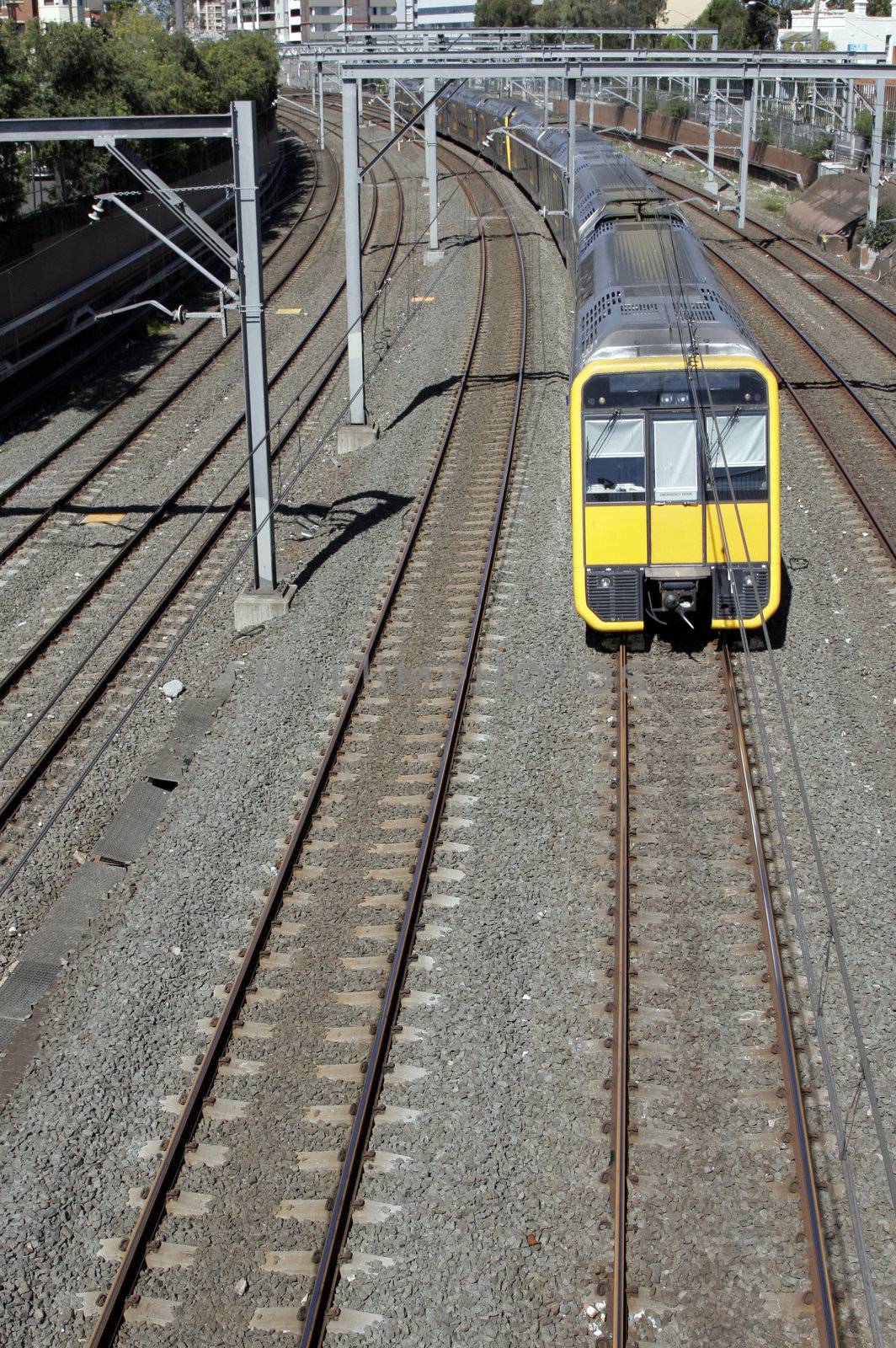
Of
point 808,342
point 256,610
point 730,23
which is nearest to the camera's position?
point 256,610

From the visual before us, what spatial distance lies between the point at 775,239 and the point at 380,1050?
2749 centimetres

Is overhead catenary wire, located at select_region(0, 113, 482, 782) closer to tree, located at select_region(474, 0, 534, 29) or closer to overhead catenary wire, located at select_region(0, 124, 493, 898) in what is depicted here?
overhead catenary wire, located at select_region(0, 124, 493, 898)

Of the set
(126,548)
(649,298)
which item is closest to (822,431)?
(649,298)

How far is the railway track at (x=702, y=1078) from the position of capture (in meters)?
5.87

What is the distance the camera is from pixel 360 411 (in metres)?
17.8

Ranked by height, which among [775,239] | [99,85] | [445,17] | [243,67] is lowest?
[775,239]

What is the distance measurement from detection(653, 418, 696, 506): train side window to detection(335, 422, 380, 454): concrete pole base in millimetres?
7519

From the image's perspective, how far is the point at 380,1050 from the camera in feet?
23.8

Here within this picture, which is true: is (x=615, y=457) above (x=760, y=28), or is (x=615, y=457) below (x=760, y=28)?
below

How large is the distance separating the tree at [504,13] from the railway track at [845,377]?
57452 mm

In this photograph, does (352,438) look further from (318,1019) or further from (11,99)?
(318,1019)

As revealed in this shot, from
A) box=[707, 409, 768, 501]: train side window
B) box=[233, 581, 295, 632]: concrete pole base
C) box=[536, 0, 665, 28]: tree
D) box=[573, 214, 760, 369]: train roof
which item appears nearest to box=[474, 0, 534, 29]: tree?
box=[536, 0, 665, 28]: tree

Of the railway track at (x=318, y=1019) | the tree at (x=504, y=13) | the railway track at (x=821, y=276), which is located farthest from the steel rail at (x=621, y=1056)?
the tree at (x=504, y=13)

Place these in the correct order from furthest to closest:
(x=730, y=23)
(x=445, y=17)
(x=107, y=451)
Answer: (x=730, y=23), (x=445, y=17), (x=107, y=451)
